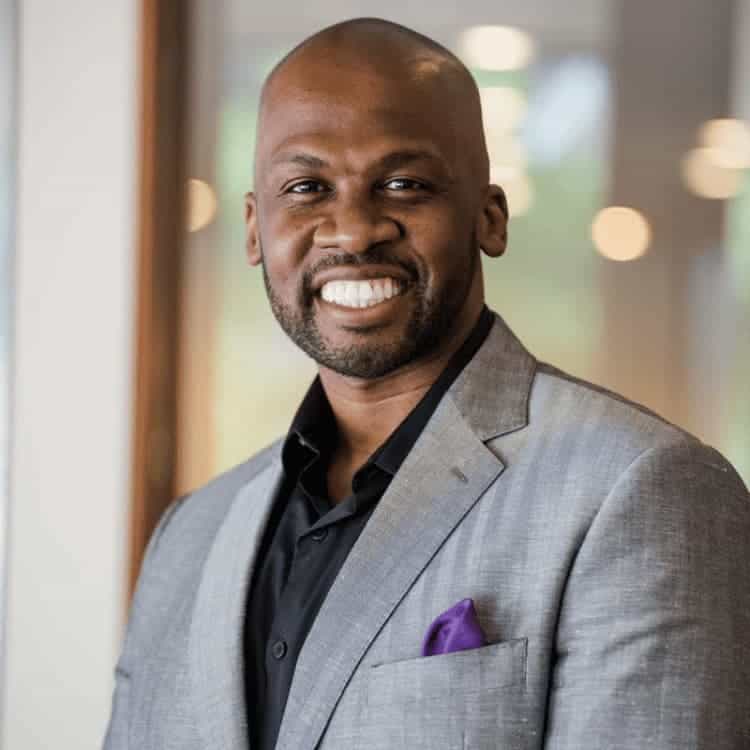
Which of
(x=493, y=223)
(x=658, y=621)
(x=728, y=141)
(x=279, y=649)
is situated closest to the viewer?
(x=658, y=621)

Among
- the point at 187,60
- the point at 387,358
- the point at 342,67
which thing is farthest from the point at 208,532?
the point at 187,60

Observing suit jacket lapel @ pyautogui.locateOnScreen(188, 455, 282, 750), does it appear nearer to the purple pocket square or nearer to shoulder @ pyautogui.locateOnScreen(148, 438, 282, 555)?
shoulder @ pyautogui.locateOnScreen(148, 438, 282, 555)

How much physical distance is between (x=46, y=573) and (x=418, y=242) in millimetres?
1253

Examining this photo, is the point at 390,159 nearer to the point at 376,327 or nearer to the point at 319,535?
the point at 376,327

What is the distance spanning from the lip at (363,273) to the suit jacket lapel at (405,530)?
135mm

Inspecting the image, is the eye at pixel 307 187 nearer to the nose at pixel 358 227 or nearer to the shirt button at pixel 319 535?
the nose at pixel 358 227

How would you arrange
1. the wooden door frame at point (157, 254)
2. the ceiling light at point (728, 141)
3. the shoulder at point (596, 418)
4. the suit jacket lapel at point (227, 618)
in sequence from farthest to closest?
the wooden door frame at point (157, 254), the ceiling light at point (728, 141), the suit jacket lapel at point (227, 618), the shoulder at point (596, 418)

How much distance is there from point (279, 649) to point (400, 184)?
Result: 541mm

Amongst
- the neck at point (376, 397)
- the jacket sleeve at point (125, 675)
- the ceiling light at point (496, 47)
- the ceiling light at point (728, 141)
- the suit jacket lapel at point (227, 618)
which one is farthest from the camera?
the ceiling light at point (496, 47)

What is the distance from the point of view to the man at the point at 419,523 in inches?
48.6

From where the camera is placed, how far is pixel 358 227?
4.77 feet

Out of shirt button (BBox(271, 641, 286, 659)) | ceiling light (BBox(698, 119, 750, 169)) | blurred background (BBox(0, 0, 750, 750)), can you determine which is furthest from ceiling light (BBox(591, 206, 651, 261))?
shirt button (BBox(271, 641, 286, 659))

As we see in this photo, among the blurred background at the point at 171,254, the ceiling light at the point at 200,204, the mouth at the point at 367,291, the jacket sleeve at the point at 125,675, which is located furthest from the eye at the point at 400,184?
the ceiling light at the point at 200,204

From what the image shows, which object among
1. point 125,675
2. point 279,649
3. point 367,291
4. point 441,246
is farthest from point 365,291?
point 125,675
